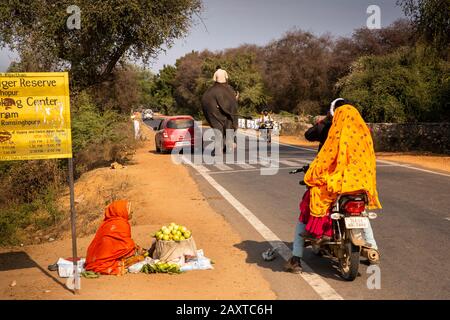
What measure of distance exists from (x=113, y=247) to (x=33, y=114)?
197 centimetres

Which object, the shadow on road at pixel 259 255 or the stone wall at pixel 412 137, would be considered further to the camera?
the stone wall at pixel 412 137

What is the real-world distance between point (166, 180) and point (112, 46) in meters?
6.50

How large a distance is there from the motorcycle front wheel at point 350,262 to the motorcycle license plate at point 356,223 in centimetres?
22

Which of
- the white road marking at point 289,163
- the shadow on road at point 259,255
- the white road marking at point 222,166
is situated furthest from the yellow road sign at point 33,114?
the white road marking at point 289,163

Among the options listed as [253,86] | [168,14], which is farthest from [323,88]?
[168,14]

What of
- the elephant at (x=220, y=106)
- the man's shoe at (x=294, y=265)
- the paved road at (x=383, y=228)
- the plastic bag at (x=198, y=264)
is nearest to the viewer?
the paved road at (x=383, y=228)

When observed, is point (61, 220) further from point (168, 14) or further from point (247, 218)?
point (168, 14)

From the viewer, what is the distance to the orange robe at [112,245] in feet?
21.8

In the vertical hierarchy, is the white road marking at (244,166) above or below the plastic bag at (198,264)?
above

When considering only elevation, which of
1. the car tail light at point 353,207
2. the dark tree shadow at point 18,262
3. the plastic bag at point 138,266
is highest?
the car tail light at point 353,207

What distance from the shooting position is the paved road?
5.75 m

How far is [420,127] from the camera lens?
2453cm

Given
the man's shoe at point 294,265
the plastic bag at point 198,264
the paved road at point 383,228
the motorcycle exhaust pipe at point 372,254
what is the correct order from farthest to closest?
the plastic bag at point 198,264 → the man's shoe at point 294,265 → the motorcycle exhaust pipe at point 372,254 → the paved road at point 383,228

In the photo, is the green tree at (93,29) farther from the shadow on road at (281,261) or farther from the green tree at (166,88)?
the green tree at (166,88)
